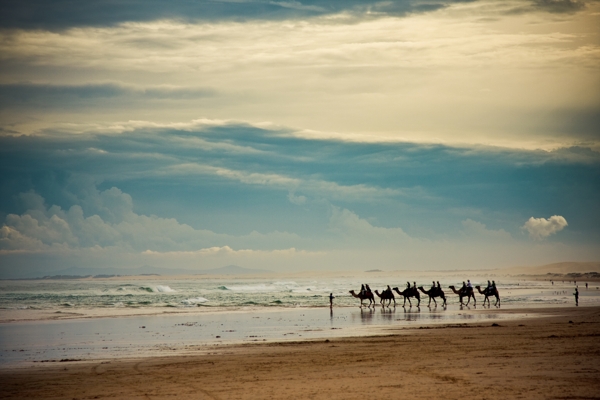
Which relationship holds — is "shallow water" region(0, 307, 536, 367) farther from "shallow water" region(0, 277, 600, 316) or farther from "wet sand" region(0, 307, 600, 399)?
"shallow water" region(0, 277, 600, 316)

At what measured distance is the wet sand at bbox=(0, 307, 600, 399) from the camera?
12.9m

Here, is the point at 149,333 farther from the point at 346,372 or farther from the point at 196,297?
the point at 196,297

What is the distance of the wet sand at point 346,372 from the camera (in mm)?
12945

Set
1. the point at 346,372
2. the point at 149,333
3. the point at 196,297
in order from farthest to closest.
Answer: the point at 196,297
the point at 149,333
the point at 346,372

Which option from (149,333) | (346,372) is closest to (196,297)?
(149,333)

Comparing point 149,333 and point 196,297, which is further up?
point 196,297

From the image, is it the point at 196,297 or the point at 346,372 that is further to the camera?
the point at 196,297

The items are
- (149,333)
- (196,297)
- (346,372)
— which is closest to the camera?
(346,372)

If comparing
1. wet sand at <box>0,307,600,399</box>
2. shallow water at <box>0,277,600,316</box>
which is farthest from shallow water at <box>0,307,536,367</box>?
shallow water at <box>0,277,600,316</box>

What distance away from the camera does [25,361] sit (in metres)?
18.7

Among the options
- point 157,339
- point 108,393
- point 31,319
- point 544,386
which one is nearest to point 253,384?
point 108,393

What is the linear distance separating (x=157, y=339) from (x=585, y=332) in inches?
655

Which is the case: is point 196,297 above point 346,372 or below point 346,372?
above

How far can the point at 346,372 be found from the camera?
15.5m
